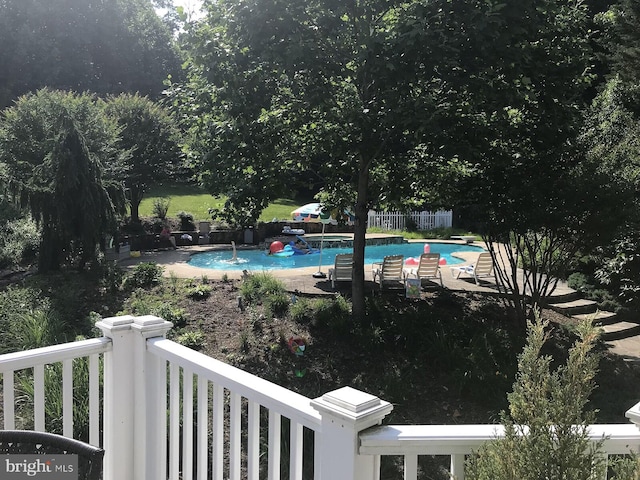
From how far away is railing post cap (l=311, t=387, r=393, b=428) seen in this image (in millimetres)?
1499

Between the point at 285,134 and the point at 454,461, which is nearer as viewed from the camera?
the point at 454,461

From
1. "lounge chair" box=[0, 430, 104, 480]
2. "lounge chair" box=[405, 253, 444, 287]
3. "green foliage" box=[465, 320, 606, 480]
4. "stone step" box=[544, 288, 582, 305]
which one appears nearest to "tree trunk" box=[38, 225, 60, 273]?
"lounge chair" box=[405, 253, 444, 287]

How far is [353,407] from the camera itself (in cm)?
150

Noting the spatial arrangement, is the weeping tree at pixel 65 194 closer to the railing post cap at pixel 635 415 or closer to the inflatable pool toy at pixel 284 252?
the inflatable pool toy at pixel 284 252

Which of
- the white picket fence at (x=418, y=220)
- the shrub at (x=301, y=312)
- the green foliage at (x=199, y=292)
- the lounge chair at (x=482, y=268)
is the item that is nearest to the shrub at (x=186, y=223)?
the white picket fence at (x=418, y=220)

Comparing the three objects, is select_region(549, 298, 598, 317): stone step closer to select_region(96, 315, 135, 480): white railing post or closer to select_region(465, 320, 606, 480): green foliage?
select_region(96, 315, 135, 480): white railing post

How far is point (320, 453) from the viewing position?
5.35 feet

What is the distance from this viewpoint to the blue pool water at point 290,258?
15320 millimetres

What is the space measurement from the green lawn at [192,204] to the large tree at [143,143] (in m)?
2.23

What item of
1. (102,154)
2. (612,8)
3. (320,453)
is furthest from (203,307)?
(612,8)

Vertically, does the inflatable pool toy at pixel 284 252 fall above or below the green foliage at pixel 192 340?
above

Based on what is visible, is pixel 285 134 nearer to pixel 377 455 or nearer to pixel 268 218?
pixel 377 455

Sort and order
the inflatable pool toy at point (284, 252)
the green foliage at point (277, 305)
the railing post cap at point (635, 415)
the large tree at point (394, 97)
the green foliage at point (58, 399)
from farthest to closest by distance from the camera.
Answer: the inflatable pool toy at point (284, 252)
the green foliage at point (277, 305)
the large tree at point (394, 97)
the green foliage at point (58, 399)
the railing post cap at point (635, 415)

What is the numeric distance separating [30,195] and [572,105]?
10.1m
